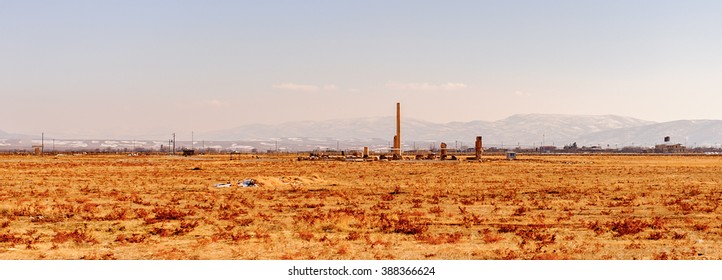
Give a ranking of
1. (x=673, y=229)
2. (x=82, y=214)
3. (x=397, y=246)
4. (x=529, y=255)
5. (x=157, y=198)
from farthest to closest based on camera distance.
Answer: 1. (x=157, y=198)
2. (x=82, y=214)
3. (x=673, y=229)
4. (x=397, y=246)
5. (x=529, y=255)

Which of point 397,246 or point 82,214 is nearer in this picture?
point 397,246

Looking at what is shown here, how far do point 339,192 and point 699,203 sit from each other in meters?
15.4

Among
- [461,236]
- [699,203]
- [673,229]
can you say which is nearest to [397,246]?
[461,236]

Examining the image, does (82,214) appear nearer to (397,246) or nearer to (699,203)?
(397,246)

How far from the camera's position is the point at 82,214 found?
76.5 feet

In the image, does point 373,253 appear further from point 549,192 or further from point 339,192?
point 549,192

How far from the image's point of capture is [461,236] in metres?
18.1

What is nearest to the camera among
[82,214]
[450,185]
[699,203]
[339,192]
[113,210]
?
[82,214]

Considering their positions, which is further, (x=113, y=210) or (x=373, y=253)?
(x=113, y=210)

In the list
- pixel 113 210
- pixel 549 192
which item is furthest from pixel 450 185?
pixel 113 210
